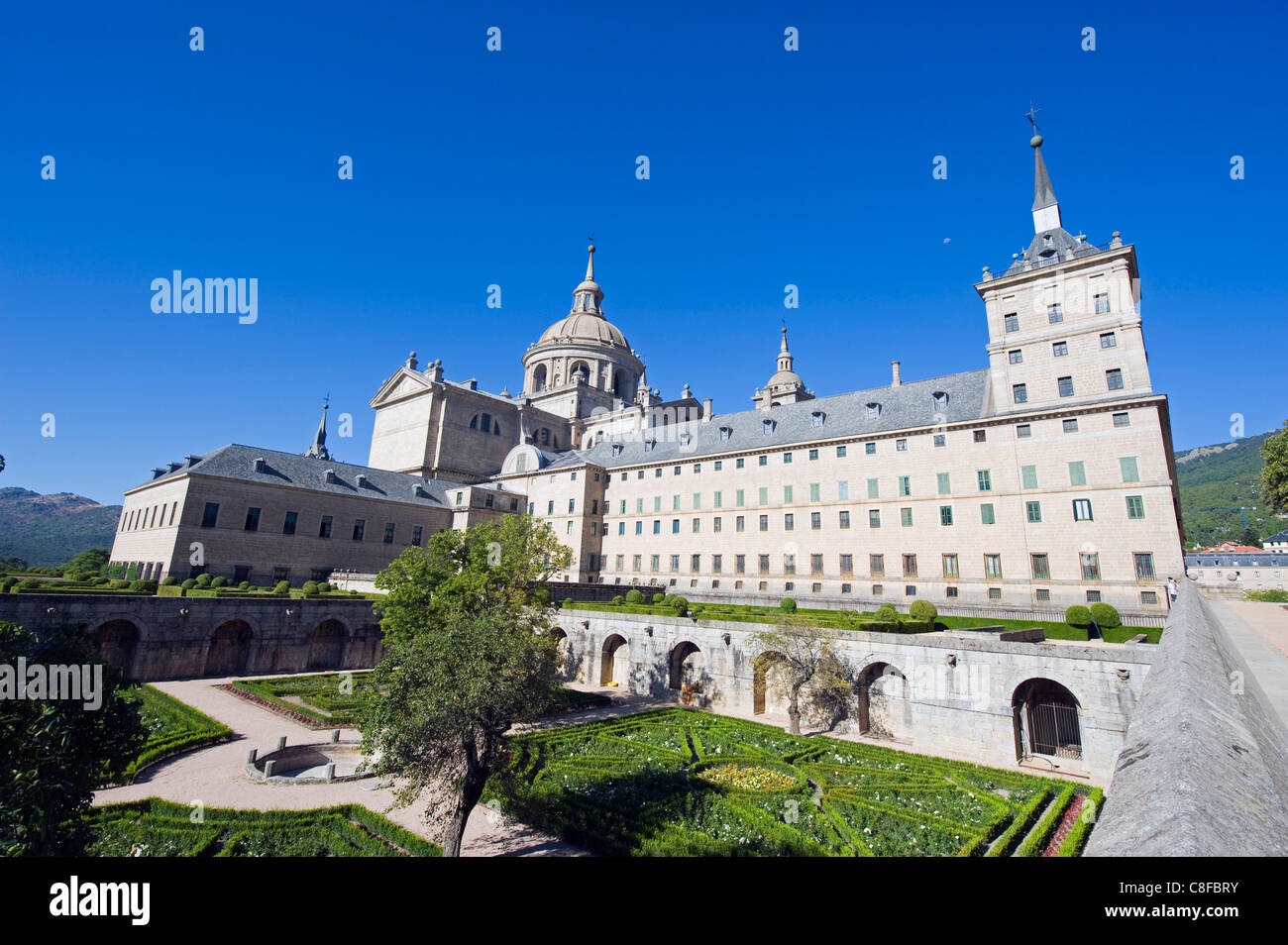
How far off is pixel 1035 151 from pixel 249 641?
195 feet

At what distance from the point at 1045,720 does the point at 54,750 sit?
26.7 m

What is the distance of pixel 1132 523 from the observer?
31375mm

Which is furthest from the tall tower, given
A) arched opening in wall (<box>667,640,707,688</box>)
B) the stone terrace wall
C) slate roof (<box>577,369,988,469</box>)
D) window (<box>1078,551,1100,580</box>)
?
the stone terrace wall

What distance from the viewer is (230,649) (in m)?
31.0

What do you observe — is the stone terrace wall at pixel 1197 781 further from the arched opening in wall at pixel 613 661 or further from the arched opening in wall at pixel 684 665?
the arched opening in wall at pixel 613 661

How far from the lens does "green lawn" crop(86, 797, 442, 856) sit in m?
12.9

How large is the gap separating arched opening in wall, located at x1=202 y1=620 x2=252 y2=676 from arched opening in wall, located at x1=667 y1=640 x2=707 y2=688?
73.3ft

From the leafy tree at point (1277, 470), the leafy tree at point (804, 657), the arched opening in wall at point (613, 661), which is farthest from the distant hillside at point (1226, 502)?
the arched opening in wall at point (613, 661)

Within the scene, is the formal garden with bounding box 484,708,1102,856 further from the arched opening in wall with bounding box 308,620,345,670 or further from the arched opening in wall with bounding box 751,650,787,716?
the arched opening in wall with bounding box 308,620,345,670

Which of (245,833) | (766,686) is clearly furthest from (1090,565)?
(245,833)

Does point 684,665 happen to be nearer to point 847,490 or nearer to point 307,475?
point 847,490

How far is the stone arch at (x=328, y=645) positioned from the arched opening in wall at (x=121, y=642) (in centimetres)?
791

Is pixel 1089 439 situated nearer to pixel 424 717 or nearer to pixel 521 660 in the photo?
pixel 521 660

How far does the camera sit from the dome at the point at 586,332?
74.8 meters
